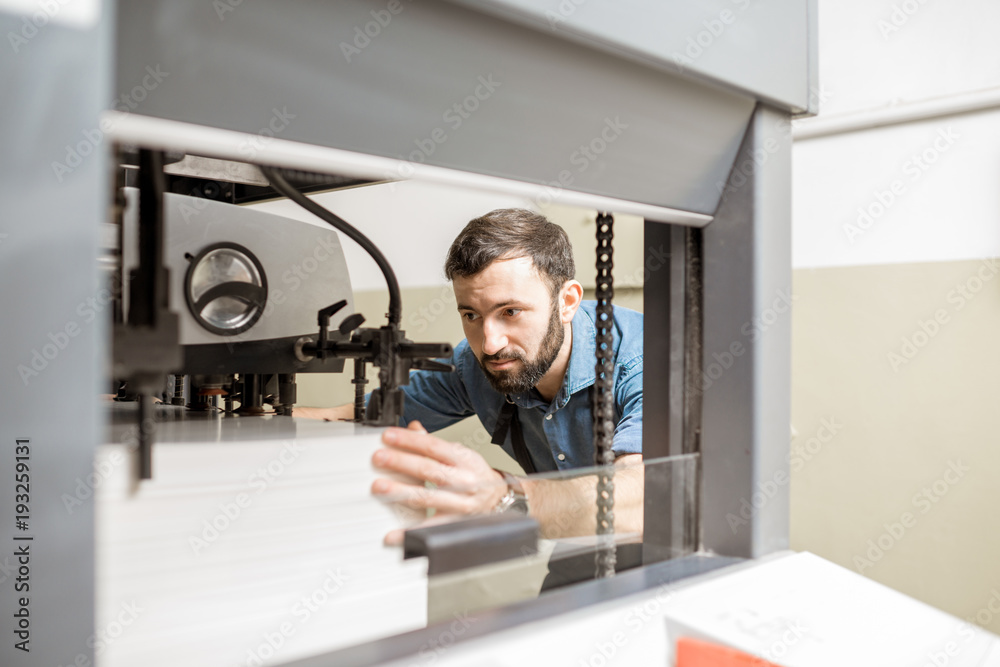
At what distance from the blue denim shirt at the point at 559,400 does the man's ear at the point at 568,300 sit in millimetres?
19

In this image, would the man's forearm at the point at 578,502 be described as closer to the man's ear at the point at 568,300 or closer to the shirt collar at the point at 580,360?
the shirt collar at the point at 580,360

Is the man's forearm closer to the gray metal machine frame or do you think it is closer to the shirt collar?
the gray metal machine frame

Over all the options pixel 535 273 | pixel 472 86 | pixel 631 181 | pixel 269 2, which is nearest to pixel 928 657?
pixel 631 181

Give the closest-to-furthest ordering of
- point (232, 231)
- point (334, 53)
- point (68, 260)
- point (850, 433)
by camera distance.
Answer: point (68, 260) < point (334, 53) < point (232, 231) < point (850, 433)

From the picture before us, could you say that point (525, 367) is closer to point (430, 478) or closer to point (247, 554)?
point (430, 478)

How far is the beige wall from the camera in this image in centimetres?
179

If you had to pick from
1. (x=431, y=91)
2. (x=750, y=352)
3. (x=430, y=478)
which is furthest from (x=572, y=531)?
(x=431, y=91)

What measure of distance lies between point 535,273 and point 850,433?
1.09m

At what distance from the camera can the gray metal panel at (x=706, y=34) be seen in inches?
20.1

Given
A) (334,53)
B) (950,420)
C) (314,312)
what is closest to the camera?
(334,53)

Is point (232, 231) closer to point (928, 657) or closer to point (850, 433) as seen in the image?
point (928, 657)

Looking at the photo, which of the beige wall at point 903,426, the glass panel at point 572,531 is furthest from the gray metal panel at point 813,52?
the beige wall at point 903,426

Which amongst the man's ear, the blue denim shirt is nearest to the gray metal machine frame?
the blue denim shirt

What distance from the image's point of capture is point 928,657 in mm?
584
